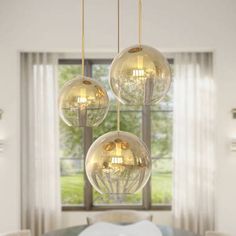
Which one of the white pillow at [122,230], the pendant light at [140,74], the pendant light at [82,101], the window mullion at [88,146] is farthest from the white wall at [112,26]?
the pendant light at [140,74]

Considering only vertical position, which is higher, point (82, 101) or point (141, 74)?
point (141, 74)

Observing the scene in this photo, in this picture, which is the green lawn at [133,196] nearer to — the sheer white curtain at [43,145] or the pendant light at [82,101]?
the sheer white curtain at [43,145]

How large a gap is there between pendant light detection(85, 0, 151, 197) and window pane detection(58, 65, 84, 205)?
400cm

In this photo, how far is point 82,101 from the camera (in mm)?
2400

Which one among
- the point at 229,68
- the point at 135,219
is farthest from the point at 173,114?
the point at 135,219

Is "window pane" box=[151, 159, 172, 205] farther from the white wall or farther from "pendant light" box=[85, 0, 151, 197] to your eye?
"pendant light" box=[85, 0, 151, 197]

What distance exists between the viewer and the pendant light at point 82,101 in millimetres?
2393

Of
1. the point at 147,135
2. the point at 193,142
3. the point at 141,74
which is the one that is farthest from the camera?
the point at 147,135

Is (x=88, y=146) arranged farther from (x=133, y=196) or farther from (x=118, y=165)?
(x=118, y=165)

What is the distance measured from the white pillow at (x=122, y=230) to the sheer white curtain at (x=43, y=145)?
5.79ft

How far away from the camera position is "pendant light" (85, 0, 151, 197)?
209cm

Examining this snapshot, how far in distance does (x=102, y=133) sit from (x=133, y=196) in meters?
0.91

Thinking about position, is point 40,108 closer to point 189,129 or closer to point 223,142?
point 189,129

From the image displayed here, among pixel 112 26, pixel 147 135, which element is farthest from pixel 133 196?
pixel 112 26
